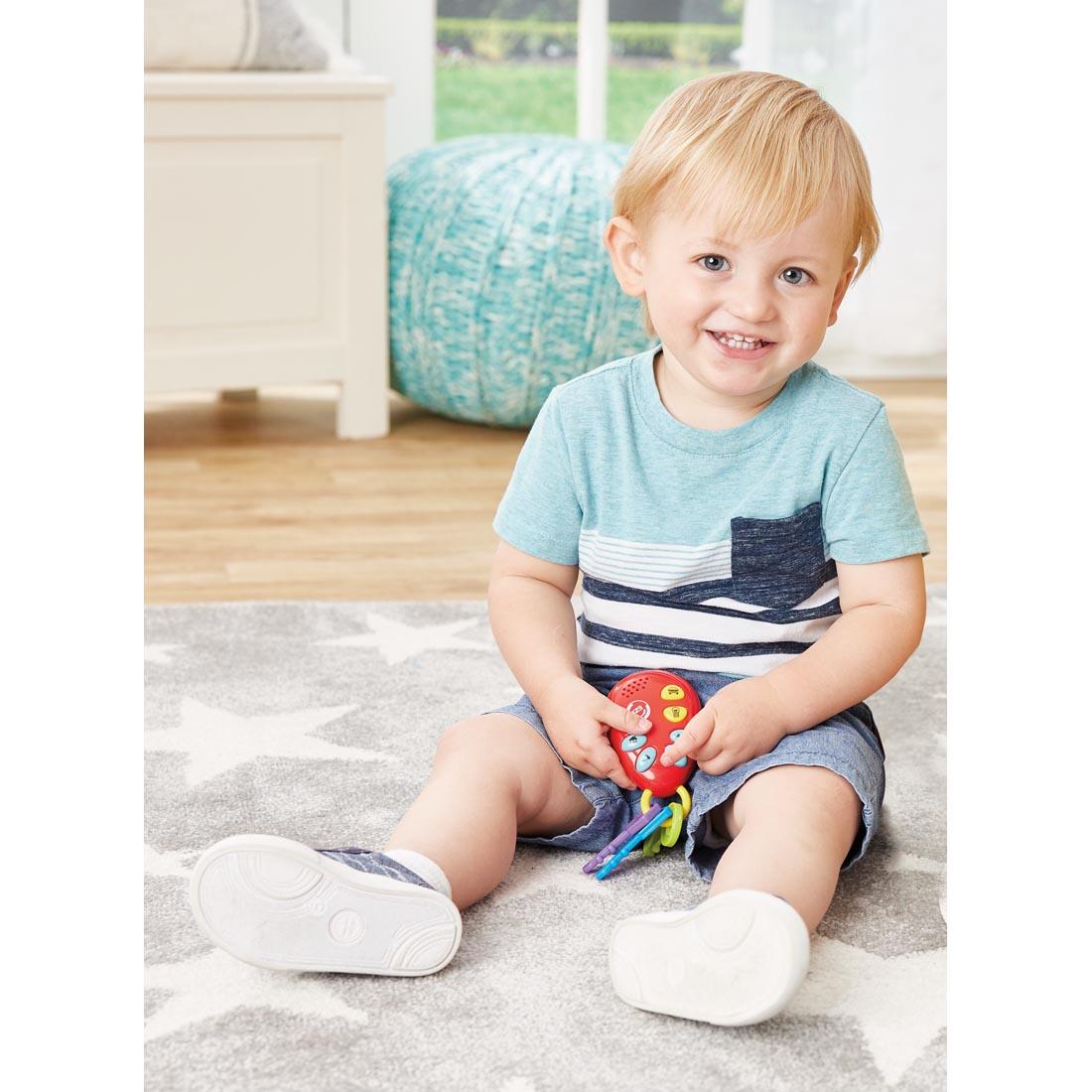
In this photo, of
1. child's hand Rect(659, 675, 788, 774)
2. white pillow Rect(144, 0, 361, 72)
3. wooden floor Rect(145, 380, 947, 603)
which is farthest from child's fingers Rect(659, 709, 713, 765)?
white pillow Rect(144, 0, 361, 72)

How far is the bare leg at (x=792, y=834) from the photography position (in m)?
0.79

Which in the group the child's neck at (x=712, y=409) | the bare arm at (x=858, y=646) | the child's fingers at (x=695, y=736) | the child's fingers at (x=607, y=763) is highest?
the child's neck at (x=712, y=409)

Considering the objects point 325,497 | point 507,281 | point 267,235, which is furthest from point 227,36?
point 325,497

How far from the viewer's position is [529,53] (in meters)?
2.87

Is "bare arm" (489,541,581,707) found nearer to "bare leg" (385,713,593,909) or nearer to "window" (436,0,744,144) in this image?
"bare leg" (385,713,593,909)

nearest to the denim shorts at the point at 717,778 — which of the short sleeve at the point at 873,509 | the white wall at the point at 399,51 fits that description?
the short sleeve at the point at 873,509

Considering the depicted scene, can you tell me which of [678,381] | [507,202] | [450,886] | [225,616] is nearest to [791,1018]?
[450,886]

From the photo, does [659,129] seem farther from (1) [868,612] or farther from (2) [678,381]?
(1) [868,612]

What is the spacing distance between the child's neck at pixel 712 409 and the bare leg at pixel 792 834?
22 centimetres

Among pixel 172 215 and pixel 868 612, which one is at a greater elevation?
pixel 172 215

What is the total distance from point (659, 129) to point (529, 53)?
6.76ft

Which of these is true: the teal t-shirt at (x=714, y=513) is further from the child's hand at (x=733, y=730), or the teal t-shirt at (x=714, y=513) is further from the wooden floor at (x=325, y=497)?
the wooden floor at (x=325, y=497)

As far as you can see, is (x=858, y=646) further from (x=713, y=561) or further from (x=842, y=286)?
(x=842, y=286)

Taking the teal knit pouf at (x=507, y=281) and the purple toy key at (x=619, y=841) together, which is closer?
the purple toy key at (x=619, y=841)
